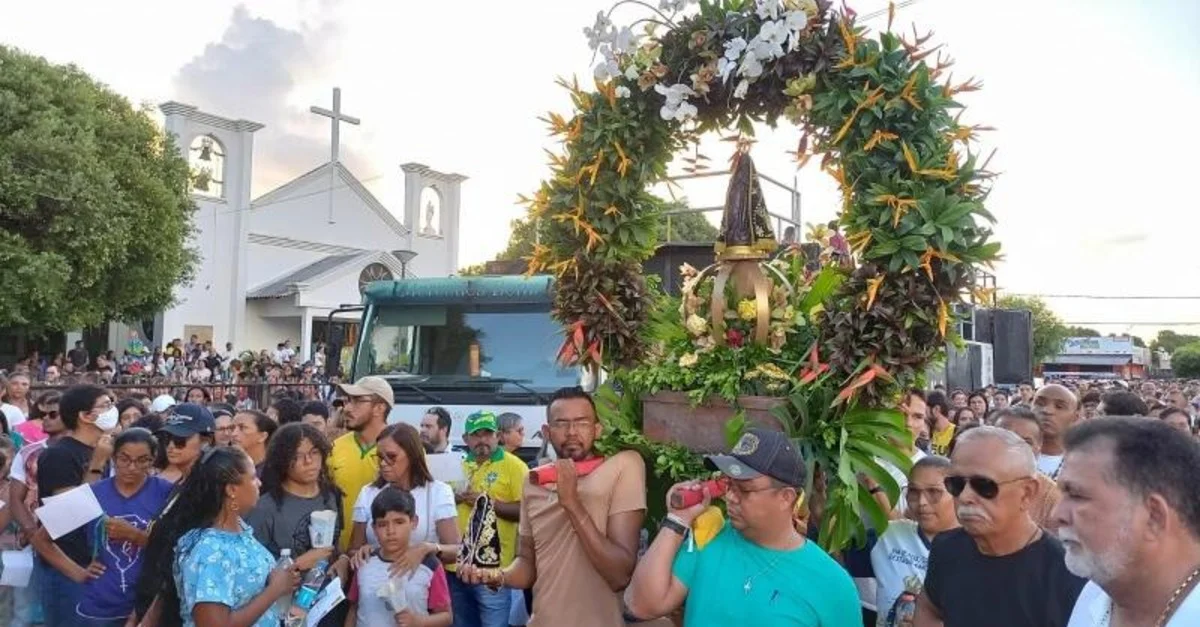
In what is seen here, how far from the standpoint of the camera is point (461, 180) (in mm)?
35281

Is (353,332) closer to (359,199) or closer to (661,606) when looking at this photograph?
(661,606)

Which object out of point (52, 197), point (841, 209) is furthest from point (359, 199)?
point (841, 209)

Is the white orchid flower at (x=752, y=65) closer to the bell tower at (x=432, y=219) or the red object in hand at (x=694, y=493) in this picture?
the red object in hand at (x=694, y=493)

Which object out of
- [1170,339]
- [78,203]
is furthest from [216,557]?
[1170,339]

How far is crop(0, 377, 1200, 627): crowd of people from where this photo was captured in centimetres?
227

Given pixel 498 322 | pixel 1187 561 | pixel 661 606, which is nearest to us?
pixel 1187 561

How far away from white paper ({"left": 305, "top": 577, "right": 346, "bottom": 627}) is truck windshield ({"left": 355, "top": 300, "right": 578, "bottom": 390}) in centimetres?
438

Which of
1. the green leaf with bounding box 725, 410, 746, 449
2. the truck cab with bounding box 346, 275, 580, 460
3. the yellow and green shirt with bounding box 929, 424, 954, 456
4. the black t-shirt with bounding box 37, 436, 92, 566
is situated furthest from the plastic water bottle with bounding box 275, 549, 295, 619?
the yellow and green shirt with bounding box 929, 424, 954, 456

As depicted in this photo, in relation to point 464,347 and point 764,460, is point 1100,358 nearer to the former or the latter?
point 464,347

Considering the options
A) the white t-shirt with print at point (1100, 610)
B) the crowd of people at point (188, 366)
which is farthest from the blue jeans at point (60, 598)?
the crowd of people at point (188, 366)

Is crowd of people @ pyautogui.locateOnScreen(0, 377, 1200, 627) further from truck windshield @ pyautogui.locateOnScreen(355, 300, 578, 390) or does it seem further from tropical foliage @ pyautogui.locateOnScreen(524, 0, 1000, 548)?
truck windshield @ pyautogui.locateOnScreen(355, 300, 578, 390)

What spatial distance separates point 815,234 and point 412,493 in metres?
2.48

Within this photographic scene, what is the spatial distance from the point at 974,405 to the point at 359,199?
26434 millimetres

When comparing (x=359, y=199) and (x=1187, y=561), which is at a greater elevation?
(x=359, y=199)
